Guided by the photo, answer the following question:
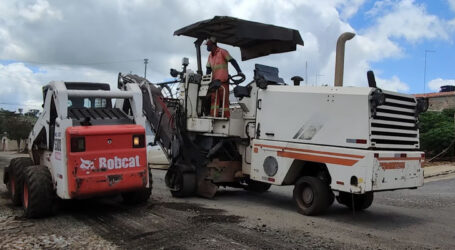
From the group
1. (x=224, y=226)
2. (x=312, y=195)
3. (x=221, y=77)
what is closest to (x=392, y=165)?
(x=312, y=195)

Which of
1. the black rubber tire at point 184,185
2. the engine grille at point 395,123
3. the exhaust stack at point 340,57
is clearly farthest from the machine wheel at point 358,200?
the black rubber tire at point 184,185

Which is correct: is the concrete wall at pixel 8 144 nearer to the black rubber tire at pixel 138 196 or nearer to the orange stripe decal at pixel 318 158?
the black rubber tire at pixel 138 196

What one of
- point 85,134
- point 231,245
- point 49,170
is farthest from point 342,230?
point 49,170

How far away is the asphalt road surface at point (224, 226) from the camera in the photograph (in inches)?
212

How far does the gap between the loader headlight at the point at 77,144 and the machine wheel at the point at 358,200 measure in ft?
15.2

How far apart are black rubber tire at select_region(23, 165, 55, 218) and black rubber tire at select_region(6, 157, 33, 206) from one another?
0.58 m

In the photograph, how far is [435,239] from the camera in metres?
5.84

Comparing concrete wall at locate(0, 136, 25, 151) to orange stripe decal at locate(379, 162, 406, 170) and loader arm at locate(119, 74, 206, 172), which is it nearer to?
loader arm at locate(119, 74, 206, 172)

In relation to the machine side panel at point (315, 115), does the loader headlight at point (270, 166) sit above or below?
below

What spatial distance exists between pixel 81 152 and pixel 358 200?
481 cm

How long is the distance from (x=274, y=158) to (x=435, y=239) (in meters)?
2.87

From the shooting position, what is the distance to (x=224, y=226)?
6.19 m

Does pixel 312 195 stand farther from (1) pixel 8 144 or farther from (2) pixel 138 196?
(1) pixel 8 144

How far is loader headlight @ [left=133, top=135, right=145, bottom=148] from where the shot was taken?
6820 mm
